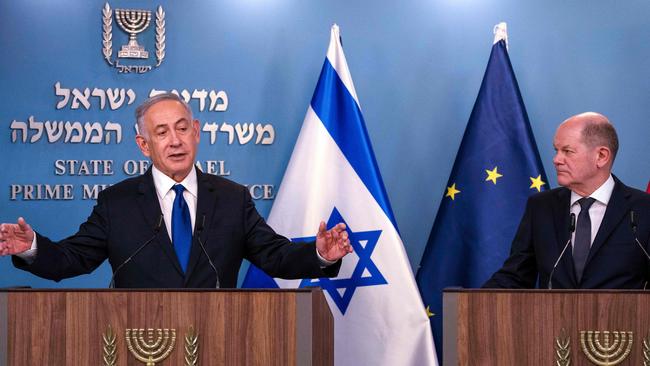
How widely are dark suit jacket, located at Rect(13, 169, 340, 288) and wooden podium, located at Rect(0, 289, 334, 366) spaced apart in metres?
0.62

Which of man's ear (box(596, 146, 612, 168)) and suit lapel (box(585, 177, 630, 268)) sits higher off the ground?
man's ear (box(596, 146, 612, 168))

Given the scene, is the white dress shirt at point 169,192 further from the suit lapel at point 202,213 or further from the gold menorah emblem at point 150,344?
the gold menorah emblem at point 150,344

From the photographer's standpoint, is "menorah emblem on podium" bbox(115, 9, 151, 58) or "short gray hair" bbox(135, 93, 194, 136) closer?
"short gray hair" bbox(135, 93, 194, 136)

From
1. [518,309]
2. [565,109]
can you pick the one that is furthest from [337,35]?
[518,309]

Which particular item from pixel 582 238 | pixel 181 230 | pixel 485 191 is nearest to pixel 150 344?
pixel 181 230

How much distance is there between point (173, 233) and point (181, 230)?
3 cm

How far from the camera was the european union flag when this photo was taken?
4.99 metres

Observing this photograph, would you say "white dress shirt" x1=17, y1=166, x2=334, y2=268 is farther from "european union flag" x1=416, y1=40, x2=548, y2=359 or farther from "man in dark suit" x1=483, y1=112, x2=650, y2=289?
"european union flag" x1=416, y1=40, x2=548, y2=359

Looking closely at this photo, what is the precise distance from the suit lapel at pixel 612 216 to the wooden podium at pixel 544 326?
85 centimetres

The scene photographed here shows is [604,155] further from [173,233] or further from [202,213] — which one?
[173,233]

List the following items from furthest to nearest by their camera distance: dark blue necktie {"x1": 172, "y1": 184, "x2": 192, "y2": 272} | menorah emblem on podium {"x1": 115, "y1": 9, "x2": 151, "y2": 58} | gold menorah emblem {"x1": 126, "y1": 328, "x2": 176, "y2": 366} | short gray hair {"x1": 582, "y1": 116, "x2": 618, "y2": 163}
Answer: menorah emblem on podium {"x1": 115, "y1": 9, "x2": 151, "y2": 58}
short gray hair {"x1": 582, "y1": 116, "x2": 618, "y2": 163}
dark blue necktie {"x1": 172, "y1": 184, "x2": 192, "y2": 272}
gold menorah emblem {"x1": 126, "y1": 328, "x2": 176, "y2": 366}

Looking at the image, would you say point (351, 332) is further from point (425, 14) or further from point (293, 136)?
point (425, 14)

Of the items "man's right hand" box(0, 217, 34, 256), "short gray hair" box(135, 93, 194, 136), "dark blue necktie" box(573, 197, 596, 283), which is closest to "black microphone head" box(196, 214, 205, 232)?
"short gray hair" box(135, 93, 194, 136)

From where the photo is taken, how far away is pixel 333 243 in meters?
3.47
